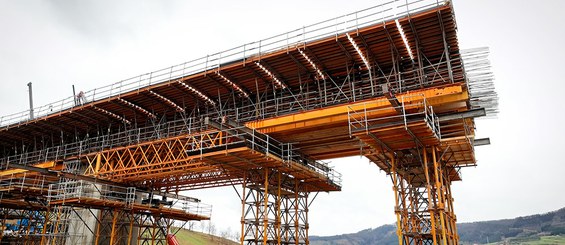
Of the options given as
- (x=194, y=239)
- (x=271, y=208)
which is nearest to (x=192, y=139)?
(x=271, y=208)

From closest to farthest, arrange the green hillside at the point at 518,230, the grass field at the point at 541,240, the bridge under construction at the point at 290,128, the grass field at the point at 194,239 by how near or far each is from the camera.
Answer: the bridge under construction at the point at 290,128 < the grass field at the point at 194,239 < the grass field at the point at 541,240 < the green hillside at the point at 518,230

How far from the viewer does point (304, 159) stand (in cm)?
2552

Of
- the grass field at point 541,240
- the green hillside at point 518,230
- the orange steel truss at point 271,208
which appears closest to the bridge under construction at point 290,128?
the orange steel truss at point 271,208

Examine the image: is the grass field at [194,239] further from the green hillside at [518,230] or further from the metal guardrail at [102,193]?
the green hillside at [518,230]

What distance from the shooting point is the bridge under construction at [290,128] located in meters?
18.6

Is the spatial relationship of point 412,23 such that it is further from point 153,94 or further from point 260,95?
point 153,94

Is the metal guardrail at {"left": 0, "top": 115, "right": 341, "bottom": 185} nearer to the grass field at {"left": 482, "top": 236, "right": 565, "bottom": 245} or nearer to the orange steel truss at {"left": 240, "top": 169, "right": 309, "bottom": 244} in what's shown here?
the orange steel truss at {"left": 240, "top": 169, "right": 309, "bottom": 244}

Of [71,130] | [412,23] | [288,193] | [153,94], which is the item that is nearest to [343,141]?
[288,193]

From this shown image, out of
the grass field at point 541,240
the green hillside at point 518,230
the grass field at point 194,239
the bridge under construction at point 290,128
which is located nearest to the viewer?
the bridge under construction at point 290,128

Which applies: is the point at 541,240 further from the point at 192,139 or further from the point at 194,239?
the point at 192,139

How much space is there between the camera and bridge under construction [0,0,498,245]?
1858 centimetres

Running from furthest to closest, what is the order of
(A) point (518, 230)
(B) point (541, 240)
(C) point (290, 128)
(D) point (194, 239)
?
1. (A) point (518, 230)
2. (B) point (541, 240)
3. (D) point (194, 239)
4. (C) point (290, 128)

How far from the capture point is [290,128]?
21.4 m

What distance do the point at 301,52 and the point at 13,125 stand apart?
27.9 meters
